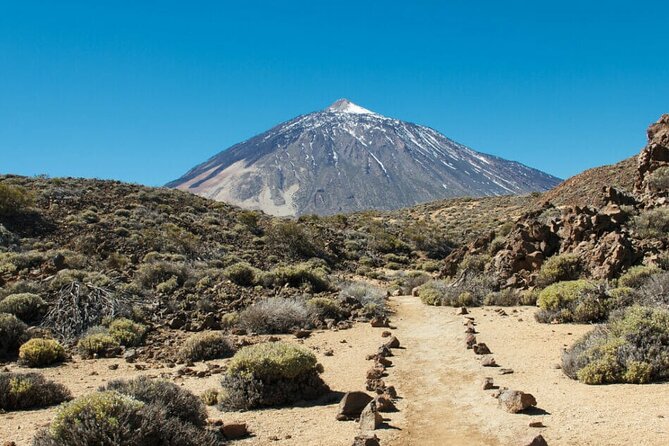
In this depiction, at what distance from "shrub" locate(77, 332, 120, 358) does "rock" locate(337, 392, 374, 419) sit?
20.6 feet

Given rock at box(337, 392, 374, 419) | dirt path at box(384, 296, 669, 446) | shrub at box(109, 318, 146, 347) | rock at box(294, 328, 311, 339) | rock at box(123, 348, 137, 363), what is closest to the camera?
dirt path at box(384, 296, 669, 446)

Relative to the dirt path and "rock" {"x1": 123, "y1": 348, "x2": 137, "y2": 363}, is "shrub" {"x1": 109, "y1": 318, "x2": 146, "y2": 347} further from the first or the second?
the dirt path

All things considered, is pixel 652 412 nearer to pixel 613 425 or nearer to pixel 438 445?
pixel 613 425

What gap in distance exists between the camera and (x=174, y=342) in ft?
36.9

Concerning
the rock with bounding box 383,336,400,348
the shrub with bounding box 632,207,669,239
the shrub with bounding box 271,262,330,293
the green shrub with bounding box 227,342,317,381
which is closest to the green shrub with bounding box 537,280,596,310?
the rock with bounding box 383,336,400,348

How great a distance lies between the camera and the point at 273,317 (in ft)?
41.3

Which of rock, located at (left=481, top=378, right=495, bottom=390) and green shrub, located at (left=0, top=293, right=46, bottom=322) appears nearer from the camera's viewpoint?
rock, located at (left=481, top=378, right=495, bottom=390)

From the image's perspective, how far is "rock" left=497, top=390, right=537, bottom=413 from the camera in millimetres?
5844

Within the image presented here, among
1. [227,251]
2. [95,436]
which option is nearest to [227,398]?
A: [95,436]

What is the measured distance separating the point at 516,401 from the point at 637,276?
7.88m

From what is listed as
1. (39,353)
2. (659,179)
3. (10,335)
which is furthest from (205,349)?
(659,179)

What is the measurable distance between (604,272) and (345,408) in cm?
955

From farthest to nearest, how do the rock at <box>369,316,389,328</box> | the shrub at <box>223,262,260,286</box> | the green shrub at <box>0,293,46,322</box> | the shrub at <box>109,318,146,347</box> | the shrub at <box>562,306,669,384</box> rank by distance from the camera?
the shrub at <box>223,262,260,286</box>
the rock at <box>369,316,389,328</box>
the green shrub at <box>0,293,46,322</box>
the shrub at <box>109,318,146,347</box>
the shrub at <box>562,306,669,384</box>

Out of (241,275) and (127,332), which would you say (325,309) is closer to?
(241,275)
